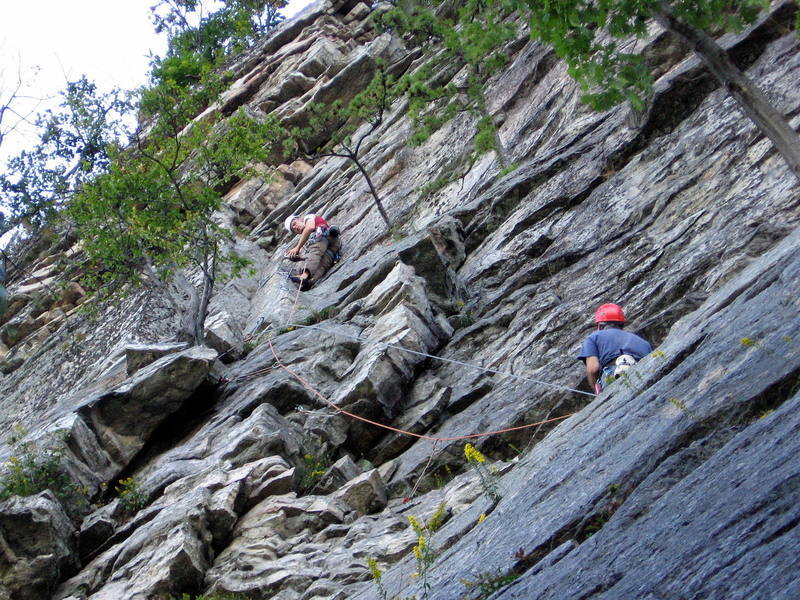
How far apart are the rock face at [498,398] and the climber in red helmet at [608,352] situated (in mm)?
493

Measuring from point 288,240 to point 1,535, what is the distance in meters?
14.2

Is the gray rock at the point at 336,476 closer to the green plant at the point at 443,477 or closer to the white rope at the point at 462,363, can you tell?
the green plant at the point at 443,477

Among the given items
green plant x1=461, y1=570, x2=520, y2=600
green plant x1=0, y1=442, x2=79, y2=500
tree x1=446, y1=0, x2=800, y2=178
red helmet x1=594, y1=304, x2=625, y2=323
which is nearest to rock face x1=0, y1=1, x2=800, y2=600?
green plant x1=461, y1=570, x2=520, y2=600

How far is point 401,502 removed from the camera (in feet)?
32.4

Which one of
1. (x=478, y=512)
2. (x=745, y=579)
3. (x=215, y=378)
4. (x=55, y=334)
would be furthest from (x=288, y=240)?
(x=745, y=579)

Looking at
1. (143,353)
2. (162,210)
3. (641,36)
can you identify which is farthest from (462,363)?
(162,210)

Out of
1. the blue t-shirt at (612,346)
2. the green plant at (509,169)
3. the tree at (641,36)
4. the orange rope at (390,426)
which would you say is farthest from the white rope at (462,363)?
the green plant at (509,169)

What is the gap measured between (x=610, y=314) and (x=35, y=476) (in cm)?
814

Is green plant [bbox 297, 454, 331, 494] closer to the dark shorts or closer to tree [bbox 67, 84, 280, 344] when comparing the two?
tree [bbox 67, 84, 280, 344]

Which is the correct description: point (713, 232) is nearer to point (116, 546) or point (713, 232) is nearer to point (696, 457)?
point (696, 457)

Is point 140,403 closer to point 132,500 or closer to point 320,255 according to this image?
point 132,500

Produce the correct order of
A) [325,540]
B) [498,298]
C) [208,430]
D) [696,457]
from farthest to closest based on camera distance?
1. [498,298]
2. [208,430]
3. [325,540]
4. [696,457]

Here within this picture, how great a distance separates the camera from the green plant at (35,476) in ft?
38.1

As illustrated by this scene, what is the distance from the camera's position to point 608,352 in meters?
9.82
